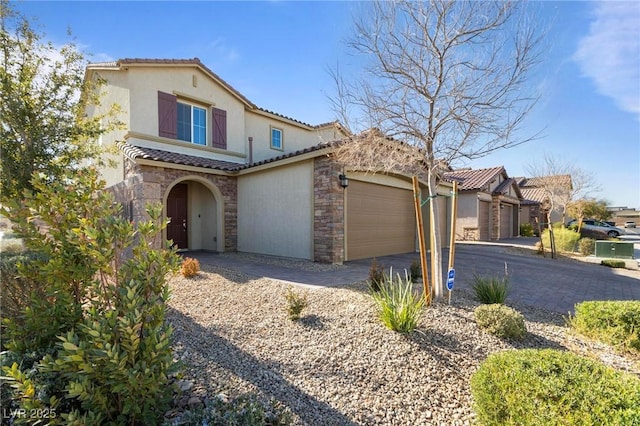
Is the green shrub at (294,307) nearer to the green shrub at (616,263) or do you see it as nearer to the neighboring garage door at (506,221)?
the green shrub at (616,263)

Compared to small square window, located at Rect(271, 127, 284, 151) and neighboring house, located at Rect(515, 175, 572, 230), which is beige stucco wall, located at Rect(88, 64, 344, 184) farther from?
neighboring house, located at Rect(515, 175, 572, 230)

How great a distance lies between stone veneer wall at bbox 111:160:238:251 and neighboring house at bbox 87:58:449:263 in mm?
36

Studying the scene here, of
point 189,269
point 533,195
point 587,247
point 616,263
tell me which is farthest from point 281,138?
point 533,195

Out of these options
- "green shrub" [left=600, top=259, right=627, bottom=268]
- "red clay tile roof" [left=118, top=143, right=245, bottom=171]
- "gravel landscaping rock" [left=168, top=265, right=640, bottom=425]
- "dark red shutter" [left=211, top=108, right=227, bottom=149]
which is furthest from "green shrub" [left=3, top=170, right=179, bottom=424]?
"green shrub" [left=600, top=259, right=627, bottom=268]

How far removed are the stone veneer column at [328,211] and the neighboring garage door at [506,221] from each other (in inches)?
723

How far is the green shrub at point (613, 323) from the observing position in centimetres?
411

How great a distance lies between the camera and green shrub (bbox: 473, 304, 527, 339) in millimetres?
4168

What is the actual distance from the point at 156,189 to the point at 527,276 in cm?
1061

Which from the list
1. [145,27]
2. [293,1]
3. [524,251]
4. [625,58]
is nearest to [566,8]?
[625,58]

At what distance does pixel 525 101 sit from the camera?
17.6ft

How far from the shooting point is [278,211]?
1046cm

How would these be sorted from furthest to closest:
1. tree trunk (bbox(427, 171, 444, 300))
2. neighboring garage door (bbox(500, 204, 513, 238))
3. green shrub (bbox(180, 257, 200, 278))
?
neighboring garage door (bbox(500, 204, 513, 238)) → green shrub (bbox(180, 257, 200, 278)) → tree trunk (bbox(427, 171, 444, 300))

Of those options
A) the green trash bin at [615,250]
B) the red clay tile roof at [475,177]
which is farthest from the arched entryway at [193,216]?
the green trash bin at [615,250]

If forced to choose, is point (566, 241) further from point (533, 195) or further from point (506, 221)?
point (533, 195)
